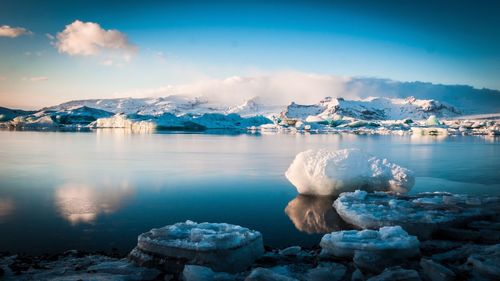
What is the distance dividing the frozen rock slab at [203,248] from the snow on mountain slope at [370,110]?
16159 cm

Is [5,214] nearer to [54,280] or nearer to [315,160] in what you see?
[54,280]

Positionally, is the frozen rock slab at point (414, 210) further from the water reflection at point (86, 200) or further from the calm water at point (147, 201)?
the water reflection at point (86, 200)

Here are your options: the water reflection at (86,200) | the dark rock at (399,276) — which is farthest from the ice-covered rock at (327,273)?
the water reflection at (86,200)

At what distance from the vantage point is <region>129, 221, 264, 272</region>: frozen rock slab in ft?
14.2

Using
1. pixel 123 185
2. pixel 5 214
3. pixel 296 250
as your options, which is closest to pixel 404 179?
pixel 296 250

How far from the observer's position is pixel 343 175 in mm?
9312

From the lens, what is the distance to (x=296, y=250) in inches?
207

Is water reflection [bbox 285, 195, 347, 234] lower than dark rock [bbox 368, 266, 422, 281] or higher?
lower

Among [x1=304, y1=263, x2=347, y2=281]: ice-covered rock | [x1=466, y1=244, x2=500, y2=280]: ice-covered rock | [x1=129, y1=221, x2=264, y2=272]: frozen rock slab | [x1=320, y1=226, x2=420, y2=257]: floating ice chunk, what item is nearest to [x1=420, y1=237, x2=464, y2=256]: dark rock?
[x1=320, y1=226, x2=420, y2=257]: floating ice chunk

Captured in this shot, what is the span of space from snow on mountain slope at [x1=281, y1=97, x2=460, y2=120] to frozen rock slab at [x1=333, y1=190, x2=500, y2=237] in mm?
158249

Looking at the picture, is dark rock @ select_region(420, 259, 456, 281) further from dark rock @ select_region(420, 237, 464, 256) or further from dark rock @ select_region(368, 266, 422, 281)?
dark rock @ select_region(420, 237, 464, 256)

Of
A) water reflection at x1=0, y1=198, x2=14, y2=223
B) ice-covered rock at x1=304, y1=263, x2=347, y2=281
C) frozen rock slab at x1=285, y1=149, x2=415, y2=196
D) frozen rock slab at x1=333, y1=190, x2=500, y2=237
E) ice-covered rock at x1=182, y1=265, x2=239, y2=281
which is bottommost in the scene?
water reflection at x1=0, y1=198, x2=14, y2=223

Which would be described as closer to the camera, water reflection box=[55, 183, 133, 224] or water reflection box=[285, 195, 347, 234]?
water reflection box=[285, 195, 347, 234]

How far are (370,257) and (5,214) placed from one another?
686 cm
